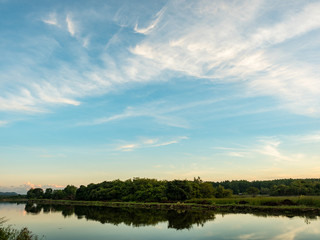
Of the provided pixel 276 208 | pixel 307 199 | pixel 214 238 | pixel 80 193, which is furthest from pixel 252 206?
pixel 80 193

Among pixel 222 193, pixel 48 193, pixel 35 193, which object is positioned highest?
pixel 222 193

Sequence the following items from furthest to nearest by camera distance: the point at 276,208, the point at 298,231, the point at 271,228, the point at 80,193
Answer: the point at 80,193 < the point at 276,208 < the point at 271,228 < the point at 298,231

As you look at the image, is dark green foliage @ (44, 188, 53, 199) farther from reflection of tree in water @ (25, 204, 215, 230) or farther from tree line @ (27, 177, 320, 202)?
reflection of tree in water @ (25, 204, 215, 230)

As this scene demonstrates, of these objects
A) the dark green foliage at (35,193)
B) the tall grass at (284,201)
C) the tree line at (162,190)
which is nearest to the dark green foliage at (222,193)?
the tree line at (162,190)

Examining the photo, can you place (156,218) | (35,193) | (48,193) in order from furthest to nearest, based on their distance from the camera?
(35,193) < (48,193) < (156,218)

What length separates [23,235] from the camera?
18906 mm

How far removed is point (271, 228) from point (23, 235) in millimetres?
25478

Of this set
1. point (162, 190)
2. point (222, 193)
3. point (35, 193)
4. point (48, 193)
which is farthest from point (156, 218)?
point (35, 193)

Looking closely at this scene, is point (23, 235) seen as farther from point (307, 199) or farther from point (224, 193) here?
point (224, 193)

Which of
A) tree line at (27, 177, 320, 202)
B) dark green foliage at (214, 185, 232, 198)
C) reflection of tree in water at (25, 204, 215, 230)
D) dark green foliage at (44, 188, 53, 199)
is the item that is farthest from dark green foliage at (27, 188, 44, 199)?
reflection of tree in water at (25, 204, 215, 230)

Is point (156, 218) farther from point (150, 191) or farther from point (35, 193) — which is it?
point (35, 193)

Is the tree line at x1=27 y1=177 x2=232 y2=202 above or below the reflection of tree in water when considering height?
above

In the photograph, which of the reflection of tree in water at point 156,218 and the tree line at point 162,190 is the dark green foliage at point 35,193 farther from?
the reflection of tree in water at point 156,218

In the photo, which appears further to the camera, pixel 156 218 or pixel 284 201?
pixel 284 201
